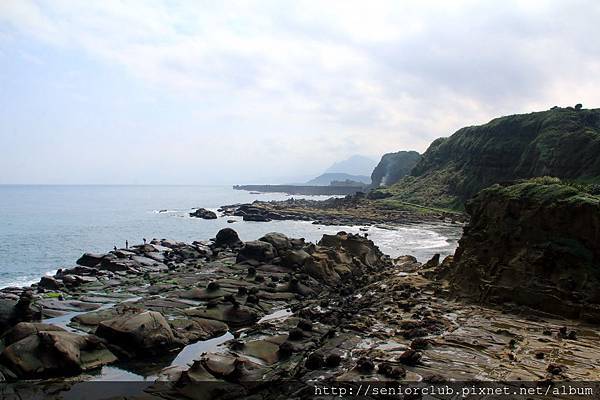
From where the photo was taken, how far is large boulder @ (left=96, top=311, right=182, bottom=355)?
2658 centimetres

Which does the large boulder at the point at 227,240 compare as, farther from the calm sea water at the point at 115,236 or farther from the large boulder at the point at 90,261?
the calm sea water at the point at 115,236

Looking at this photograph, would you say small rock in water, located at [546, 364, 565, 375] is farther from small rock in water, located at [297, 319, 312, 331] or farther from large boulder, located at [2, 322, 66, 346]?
large boulder, located at [2, 322, 66, 346]

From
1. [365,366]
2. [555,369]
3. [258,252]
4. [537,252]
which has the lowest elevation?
[365,366]

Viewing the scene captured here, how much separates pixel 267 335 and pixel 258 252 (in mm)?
25628

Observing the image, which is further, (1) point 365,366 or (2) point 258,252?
(2) point 258,252

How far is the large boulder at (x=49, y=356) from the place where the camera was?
74.6 feet

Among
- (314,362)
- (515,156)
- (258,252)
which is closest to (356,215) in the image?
(515,156)

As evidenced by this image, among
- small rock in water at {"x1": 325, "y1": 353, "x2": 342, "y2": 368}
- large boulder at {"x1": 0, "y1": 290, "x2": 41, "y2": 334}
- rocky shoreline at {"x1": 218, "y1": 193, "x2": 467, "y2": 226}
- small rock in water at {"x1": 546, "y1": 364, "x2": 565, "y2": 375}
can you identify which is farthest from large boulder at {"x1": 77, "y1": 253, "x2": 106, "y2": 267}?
rocky shoreline at {"x1": 218, "y1": 193, "x2": 467, "y2": 226}

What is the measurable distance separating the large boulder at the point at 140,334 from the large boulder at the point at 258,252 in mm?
26994

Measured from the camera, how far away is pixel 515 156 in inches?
5768

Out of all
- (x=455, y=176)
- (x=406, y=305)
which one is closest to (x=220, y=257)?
(x=406, y=305)

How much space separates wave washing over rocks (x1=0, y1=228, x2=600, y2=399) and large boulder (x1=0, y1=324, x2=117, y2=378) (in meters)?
0.05

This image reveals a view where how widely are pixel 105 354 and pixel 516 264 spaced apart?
94.7 feet

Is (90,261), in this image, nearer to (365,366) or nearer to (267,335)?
(267,335)
